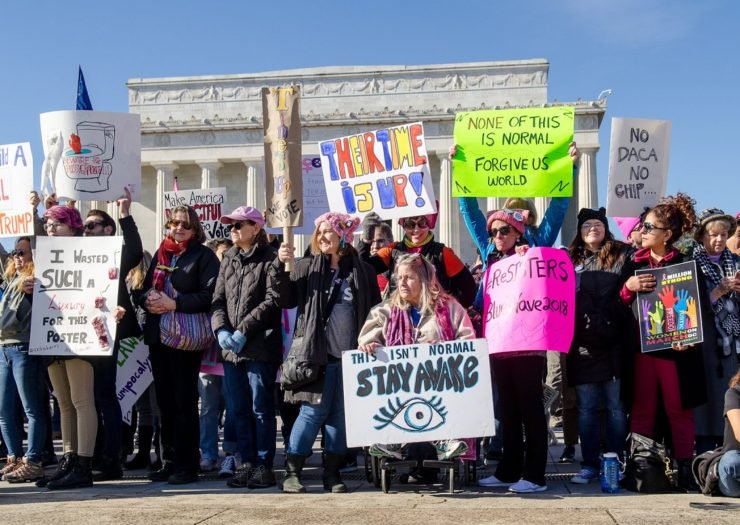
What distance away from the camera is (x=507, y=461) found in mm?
6656

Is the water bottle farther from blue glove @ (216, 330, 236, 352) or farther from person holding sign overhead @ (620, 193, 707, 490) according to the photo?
blue glove @ (216, 330, 236, 352)

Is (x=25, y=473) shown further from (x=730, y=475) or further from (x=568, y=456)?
(x=730, y=475)

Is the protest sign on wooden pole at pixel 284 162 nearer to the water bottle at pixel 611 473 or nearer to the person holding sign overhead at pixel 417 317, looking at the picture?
the person holding sign overhead at pixel 417 317

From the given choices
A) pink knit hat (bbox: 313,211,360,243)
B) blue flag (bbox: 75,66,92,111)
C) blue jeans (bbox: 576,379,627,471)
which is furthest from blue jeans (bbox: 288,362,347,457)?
blue flag (bbox: 75,66,92,111)

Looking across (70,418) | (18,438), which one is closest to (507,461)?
(70,418)

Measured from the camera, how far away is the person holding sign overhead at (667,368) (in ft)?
21.6

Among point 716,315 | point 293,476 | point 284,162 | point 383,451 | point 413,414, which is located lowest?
point 293,476

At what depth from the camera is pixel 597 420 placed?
695 centimetres

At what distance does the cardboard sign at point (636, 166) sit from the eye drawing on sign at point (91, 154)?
4827 mm

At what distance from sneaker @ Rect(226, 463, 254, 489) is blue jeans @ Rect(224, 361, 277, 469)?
0.08 m

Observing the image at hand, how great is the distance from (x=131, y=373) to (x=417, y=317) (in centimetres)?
327

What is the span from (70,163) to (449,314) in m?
4.25

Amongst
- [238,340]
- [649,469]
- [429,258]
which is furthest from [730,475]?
[238,340]

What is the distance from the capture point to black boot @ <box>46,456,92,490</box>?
22.4 ft
